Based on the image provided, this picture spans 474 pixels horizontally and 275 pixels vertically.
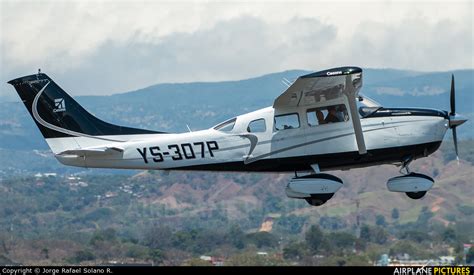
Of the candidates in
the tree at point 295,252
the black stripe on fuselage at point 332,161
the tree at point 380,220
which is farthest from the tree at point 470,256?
the tree at point 380,220

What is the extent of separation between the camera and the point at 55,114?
988 inches

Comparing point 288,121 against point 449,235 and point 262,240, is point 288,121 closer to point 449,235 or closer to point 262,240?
point 449,235

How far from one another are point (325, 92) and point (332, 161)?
5.62ft

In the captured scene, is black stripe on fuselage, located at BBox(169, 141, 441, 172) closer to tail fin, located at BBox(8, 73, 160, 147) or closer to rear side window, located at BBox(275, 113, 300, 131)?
rear side window, located at BBox(275, 113, 300, 131)

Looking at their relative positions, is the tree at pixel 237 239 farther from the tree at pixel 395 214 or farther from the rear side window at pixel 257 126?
the tree at pixel 395 214

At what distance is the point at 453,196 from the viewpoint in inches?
3233

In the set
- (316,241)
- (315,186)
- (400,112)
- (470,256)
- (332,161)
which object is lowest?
(470,256)

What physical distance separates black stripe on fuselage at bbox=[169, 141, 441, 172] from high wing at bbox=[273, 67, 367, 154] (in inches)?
15.8

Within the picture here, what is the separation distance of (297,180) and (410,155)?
265 centimetres

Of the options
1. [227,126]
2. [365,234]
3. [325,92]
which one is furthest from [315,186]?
[365,234]

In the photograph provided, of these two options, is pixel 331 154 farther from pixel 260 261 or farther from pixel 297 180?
pixel 260 261

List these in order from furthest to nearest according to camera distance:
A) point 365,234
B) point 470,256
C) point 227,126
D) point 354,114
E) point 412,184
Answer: point 365,234
point 470,256
point 412,184
point 227,126
point 354,114

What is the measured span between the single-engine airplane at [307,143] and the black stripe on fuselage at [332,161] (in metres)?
0.02

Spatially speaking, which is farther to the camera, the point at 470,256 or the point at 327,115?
the point at 470,256
